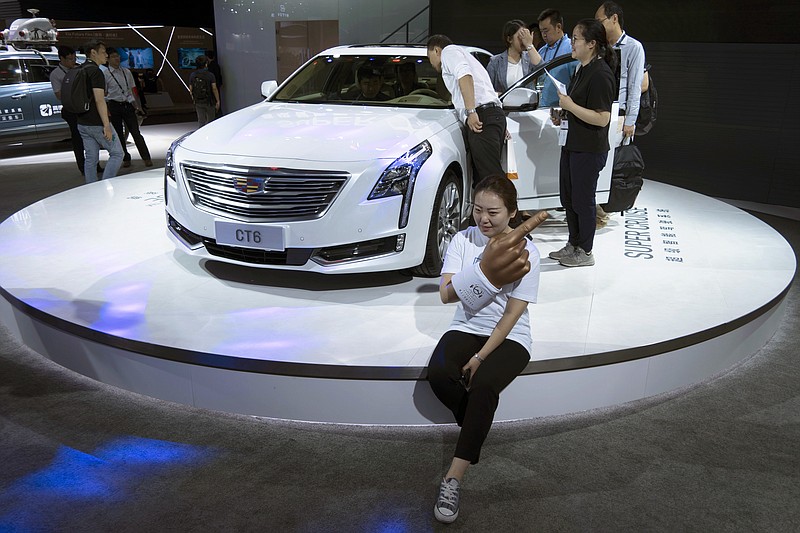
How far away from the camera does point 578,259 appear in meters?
4.59

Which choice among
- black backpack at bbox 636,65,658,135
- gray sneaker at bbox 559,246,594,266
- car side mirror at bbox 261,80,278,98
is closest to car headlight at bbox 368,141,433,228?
gray sneaker at bbox 559,246,594,266

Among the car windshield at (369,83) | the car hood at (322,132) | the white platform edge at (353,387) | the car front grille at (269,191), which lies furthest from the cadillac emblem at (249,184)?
the car windshield at (369,83)

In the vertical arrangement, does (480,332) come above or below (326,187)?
below

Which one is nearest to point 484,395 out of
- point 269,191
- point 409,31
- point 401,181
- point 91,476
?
point 91,476

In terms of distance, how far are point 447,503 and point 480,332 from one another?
708 millimetres

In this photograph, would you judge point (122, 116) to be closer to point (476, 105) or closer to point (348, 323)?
point (476, 105)

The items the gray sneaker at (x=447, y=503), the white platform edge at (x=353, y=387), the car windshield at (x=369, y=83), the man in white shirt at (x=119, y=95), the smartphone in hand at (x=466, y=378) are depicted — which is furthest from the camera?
the man in white shirt at (x=119, y=95)

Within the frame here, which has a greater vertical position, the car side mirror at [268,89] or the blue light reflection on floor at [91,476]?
the car side mirror at [268,89]

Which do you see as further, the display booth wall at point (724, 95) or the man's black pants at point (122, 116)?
the man's black pants at point (122, 116)

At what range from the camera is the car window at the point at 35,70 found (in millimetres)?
A: 10570

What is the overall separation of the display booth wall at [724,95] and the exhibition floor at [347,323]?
9.49 ft

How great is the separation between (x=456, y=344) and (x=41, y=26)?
1184cm

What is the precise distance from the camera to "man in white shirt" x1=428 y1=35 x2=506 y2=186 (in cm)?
445

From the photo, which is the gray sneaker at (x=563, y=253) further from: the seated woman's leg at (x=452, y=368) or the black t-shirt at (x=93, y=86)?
the black t-shirt at (x=93, y=86)
